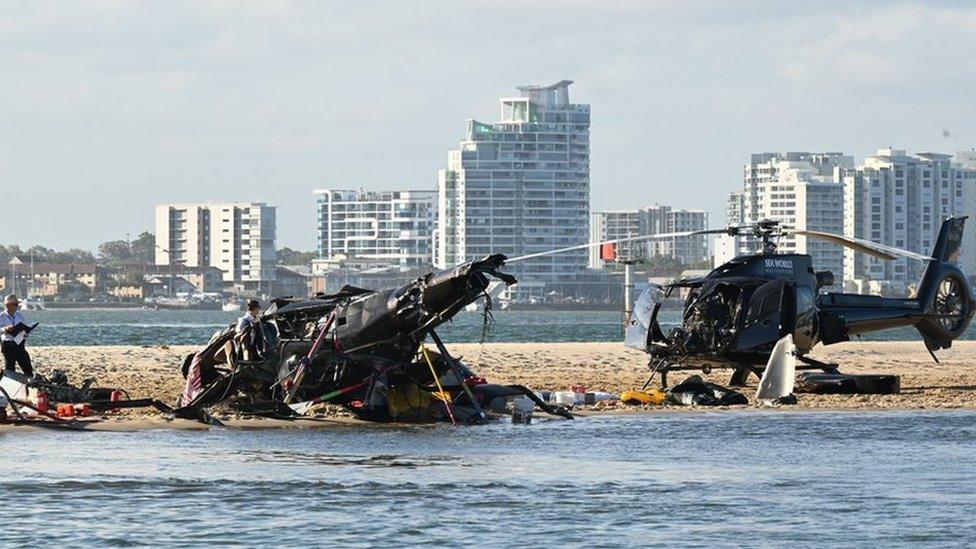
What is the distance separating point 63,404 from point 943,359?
1174 inches

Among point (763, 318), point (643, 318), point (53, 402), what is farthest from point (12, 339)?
point (763, 318)

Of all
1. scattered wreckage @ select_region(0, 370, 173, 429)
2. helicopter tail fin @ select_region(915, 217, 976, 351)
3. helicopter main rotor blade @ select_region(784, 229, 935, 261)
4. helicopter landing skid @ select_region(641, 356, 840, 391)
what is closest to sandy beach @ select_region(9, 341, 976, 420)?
helicopter landing skid @ select_region(641, 356, 840, 391)

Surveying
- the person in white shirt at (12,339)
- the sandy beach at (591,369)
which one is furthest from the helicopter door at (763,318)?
the person in white shirt at (12,339)

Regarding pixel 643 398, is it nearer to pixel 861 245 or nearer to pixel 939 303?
pixel 861 245

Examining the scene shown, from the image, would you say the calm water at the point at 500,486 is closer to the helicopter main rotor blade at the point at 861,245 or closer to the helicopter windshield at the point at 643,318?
the helicopter main rotor blade at the point at 861,245

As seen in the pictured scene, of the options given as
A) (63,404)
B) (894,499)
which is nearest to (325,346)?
(63,404)

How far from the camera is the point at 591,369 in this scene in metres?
43.4

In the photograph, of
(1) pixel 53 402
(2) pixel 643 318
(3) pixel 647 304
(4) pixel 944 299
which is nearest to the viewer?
(1) pixel 53 402

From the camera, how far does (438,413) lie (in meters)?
26.9

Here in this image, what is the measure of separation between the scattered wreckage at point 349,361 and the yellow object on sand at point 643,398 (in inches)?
181

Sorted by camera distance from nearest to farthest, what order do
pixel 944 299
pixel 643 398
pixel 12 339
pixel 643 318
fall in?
pixel 12 339, pixel 643 398, pixel 643 318, pixel 944 299

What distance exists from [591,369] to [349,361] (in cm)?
1802

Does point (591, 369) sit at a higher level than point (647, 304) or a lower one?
lower

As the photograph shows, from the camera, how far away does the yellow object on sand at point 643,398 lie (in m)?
30.8
